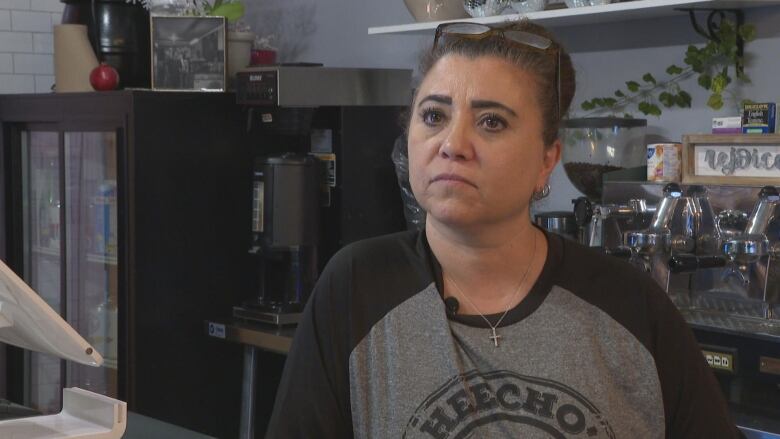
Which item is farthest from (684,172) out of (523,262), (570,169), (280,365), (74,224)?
→ (74,224)

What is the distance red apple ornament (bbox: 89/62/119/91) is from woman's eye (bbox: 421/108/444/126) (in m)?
2.39

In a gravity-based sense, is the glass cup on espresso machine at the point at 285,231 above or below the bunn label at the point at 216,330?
above

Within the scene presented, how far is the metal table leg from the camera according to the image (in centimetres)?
341

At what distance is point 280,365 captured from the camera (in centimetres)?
368

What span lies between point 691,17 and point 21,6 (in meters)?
2.87

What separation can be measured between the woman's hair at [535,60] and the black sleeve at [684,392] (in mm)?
314

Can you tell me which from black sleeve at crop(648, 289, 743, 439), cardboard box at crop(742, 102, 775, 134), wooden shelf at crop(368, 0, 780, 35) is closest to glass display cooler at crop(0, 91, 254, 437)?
wooden shelf at crop(368, 0, 780, 35)

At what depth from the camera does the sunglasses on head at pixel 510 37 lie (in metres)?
1.55

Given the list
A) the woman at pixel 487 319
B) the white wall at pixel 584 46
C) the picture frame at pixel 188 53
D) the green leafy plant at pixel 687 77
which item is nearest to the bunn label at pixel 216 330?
the picture frame at pixel 188 53

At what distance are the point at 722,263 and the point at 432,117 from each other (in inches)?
42.9

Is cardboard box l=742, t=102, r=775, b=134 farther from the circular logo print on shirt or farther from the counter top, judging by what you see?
the counter top

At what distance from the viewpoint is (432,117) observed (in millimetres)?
1533

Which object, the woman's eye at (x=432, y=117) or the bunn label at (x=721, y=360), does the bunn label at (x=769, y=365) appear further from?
the woman's eye at (x=432, y=117)

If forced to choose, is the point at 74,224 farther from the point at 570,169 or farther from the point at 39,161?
the point at 570,169
